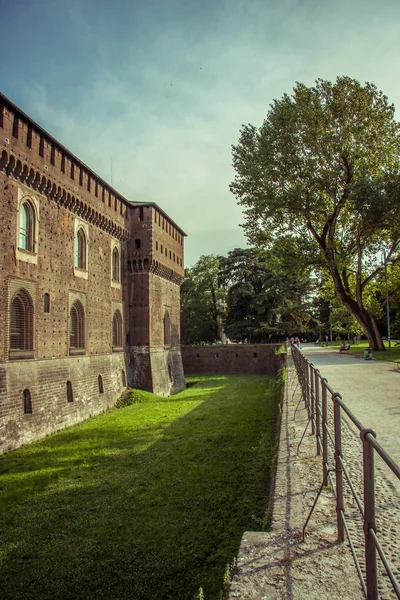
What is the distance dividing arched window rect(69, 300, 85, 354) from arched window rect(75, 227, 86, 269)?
1.78 meters

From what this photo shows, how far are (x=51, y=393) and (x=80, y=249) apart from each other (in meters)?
6.58

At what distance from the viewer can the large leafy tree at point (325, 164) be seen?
23.0 meters

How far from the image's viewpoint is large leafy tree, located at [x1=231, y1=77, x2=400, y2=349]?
2295 cm

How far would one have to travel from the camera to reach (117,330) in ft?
76.8

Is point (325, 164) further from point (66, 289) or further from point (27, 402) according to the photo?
point (27, 402)

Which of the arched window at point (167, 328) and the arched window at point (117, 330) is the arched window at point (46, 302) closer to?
the arched window at point (117, 330)

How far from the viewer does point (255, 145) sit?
2470cm

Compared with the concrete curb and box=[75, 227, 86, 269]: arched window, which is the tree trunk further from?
the concrete curb

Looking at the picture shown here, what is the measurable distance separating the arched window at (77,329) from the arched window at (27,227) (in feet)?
12.4

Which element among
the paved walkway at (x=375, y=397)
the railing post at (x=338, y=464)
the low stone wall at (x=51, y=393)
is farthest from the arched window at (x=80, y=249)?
the railing post at (x=338, y=464)

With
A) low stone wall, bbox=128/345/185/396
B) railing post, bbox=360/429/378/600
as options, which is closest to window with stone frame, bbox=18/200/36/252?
low stone wall, bbox=128/345/185/396

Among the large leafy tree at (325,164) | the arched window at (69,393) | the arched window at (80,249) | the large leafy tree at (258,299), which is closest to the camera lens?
the arched window at (69,393)

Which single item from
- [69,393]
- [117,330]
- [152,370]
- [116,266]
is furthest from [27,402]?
[152,370]

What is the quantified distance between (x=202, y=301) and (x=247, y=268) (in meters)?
6.11
